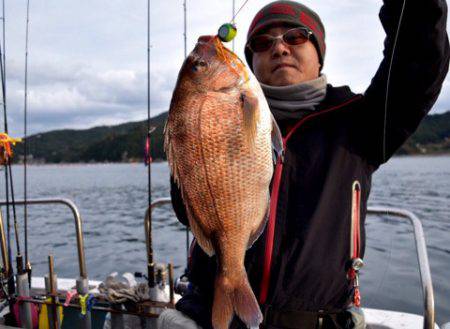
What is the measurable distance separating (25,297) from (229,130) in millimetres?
3221

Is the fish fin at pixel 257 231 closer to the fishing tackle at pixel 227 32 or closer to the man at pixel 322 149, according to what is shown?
the man at pixel 322 149

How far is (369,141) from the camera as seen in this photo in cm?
222

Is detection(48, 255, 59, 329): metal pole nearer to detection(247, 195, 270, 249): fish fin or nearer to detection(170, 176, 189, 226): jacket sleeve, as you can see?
detection(170, 176, 189, 226): jacket sleeve

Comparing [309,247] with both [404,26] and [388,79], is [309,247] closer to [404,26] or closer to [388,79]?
[388,79]

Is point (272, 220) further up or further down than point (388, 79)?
further down

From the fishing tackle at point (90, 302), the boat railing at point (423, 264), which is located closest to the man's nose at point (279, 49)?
the boat railing at point (423, 264)

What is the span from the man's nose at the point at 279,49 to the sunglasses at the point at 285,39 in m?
0.02

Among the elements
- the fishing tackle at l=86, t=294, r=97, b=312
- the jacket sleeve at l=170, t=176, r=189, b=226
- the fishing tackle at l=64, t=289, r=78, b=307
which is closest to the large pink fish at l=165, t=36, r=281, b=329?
the jacket sleeve at l=170, t=176, r=189, b=226

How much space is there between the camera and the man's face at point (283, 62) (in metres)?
2.28

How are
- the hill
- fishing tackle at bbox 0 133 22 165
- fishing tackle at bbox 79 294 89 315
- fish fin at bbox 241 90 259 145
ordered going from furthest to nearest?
the hill → fishing tackle at bbox 0 133 22 165 → fishing tackle at bbox 79 294 89 315 → fish fin at bbox 241 90 259 145

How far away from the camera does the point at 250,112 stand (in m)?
1.63

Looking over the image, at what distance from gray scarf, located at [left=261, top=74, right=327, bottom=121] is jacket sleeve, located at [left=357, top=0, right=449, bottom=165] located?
279 millimetres

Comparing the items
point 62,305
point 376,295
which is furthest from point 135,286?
point 376,295

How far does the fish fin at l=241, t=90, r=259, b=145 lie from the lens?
1.63 metres
